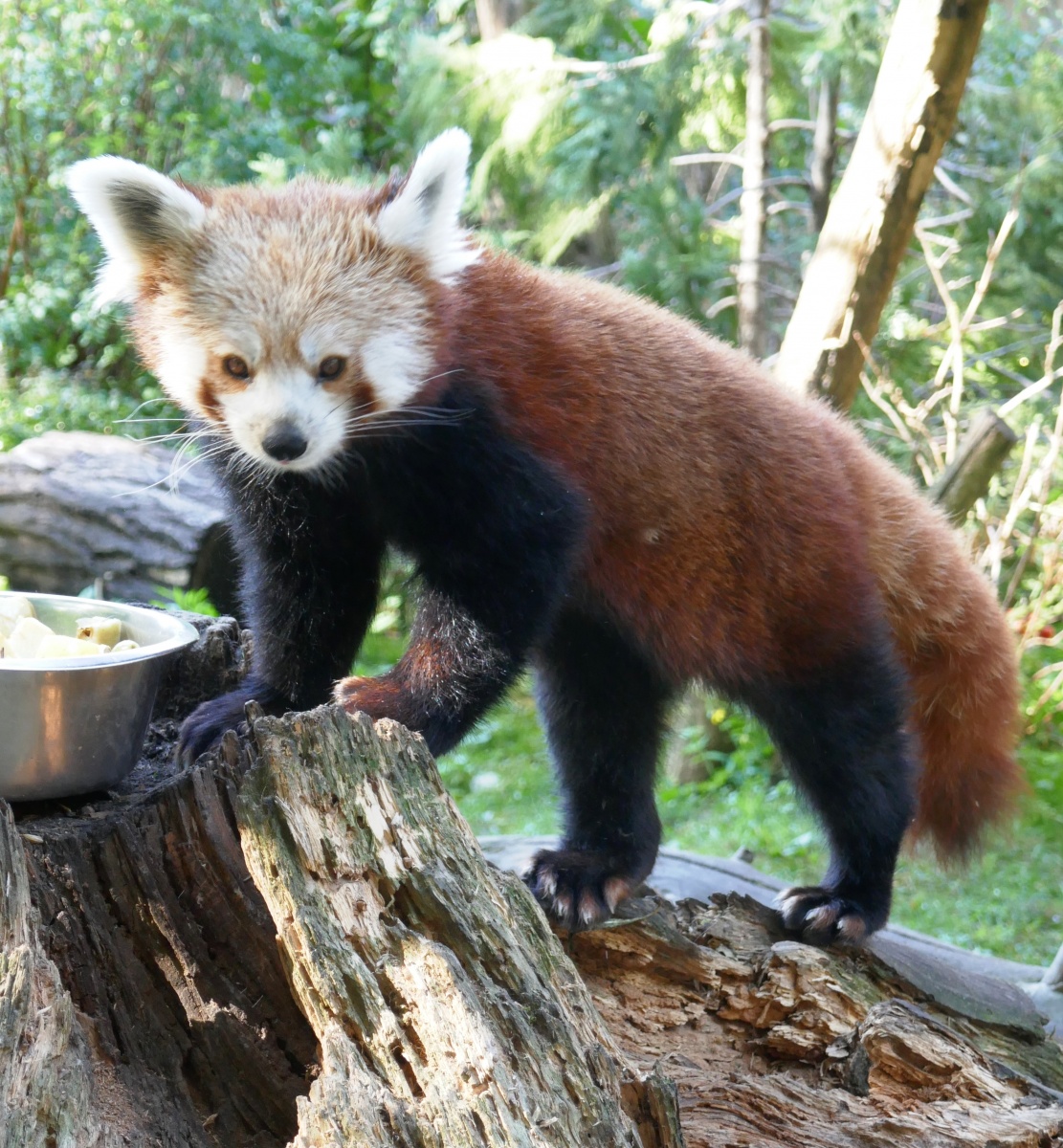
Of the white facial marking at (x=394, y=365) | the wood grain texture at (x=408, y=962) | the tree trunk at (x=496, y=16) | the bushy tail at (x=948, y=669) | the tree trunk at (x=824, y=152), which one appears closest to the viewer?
the wood grain texture at (x=408, y=962)

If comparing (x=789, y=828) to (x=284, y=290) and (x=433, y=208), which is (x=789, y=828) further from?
(x=284, y=290)

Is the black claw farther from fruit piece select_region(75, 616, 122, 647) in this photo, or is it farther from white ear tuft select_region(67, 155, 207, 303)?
white ear tuft select_region(67, 155, 207, 303)

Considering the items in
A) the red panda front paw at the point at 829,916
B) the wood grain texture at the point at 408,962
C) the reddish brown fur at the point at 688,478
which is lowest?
the red panda front paw at the point at 829,916

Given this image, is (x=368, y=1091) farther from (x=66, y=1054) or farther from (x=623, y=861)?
(x=623, y=861)

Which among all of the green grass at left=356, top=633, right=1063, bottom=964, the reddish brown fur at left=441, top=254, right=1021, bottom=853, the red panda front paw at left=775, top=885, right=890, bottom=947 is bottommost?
the green grass at left=356, top=633, right=1063, bottom=964

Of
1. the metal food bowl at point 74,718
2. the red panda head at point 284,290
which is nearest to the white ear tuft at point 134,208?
the red panda head at point 284,290

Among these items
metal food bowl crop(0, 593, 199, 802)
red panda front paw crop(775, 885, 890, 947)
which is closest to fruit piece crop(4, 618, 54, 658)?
metal food bowl crop(0, 593, 199, 802)

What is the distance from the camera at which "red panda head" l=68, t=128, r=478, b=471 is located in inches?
98.2

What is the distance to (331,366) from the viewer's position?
2.55 m

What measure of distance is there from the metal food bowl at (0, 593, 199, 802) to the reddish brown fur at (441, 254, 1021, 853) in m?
1.00

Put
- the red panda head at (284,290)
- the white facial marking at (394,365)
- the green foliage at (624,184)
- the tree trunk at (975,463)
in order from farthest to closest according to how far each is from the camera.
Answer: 1. the green foliage at (624,184)
2. the tree trunk at (975,463)
3. the white facial marking at (394,365)
4. the red panda head at (284,290)

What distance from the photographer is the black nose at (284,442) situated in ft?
8.08

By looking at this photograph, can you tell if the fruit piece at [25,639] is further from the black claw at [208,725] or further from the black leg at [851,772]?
the black leg at [851,772]

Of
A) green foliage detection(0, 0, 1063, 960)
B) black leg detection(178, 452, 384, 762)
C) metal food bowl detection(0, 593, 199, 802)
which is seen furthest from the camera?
green foliage detection(0, 0, 1063, 960)
